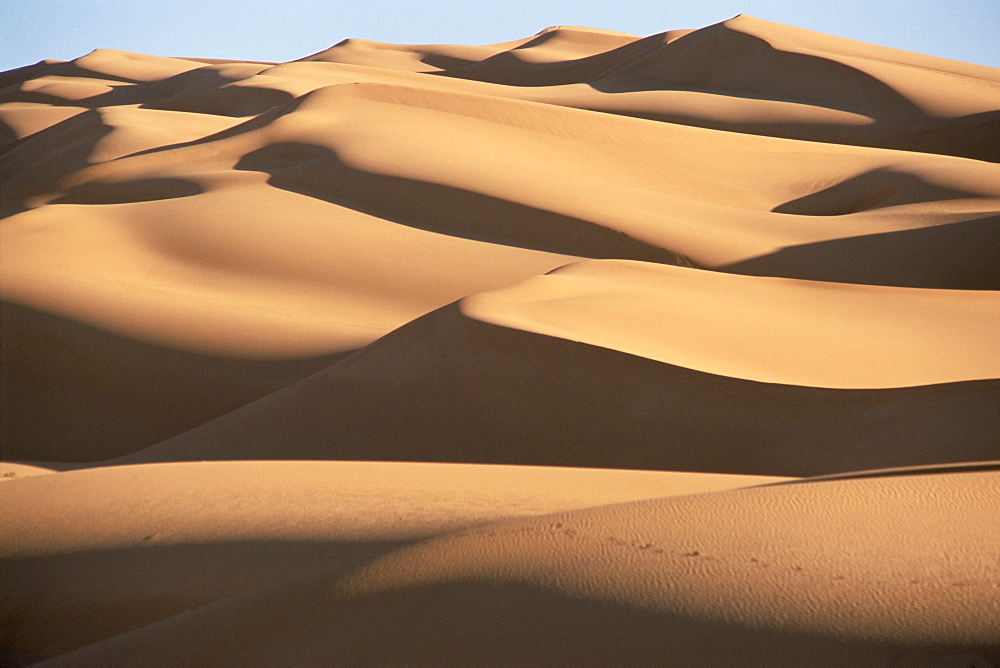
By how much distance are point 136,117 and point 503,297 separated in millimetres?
14888

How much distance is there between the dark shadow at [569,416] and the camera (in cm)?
430

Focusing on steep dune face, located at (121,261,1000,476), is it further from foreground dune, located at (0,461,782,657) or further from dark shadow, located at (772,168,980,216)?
dark shadow, located at (772,168,980,216)

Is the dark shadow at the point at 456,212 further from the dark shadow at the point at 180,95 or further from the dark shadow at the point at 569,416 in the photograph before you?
the dark shadow at the point at 180,95

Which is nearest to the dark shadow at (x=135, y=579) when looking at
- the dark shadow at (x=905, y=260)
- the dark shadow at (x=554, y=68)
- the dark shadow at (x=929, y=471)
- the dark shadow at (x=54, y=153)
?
the dark shadow at (x=929, y=471)

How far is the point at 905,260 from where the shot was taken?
340 inches

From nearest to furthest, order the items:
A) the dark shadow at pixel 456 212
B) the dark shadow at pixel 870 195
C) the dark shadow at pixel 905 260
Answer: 1. the dark shadow at pixel 905 260
2. the dark shadow at pixel 456 212
3. the dark shadow at pixel 870 195

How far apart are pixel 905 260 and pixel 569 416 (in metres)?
5.06

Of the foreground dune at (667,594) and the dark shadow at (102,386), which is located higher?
the foreground dune at (667,594)

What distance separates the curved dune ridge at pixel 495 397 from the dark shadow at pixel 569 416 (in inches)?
0.7

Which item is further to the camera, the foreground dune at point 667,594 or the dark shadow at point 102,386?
the dark shadow at point 102,386

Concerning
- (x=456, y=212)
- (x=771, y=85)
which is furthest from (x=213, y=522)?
(x=771, y=85)

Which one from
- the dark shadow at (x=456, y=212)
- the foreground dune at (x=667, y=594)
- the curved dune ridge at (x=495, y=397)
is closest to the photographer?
the foreground dune at (x=667, y=594)

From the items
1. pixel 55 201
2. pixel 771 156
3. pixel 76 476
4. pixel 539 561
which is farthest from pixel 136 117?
pixel 539 561

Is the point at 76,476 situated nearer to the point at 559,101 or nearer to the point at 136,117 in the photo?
the point at 136,117
